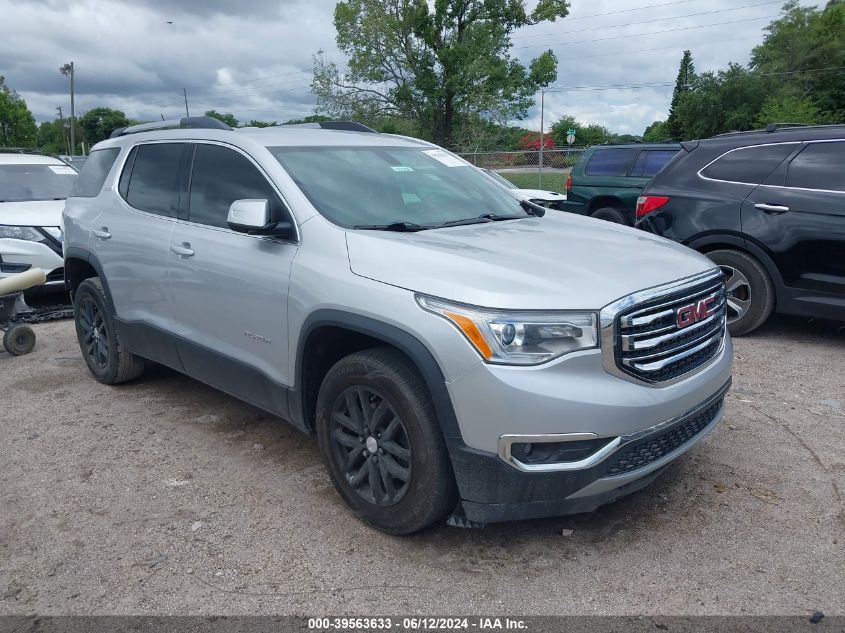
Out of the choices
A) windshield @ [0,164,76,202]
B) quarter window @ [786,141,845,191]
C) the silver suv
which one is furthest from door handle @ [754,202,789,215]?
windshield @ [0,164,76,202]

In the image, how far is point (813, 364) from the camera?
5410 mm

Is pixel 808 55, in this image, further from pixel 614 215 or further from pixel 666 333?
pixel 666 333

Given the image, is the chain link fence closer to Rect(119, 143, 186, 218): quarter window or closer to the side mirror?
Rect(119, 143, 186, 218): quarter window

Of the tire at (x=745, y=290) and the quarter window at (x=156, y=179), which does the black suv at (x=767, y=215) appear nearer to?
the tire at (x=745, y=290)

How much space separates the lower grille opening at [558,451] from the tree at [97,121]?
9500cm

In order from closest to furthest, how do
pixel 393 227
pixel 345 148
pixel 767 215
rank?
pixel 393 227 → pixel 345 148 → pixel 767 215

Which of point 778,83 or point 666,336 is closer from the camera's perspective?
point 666,336

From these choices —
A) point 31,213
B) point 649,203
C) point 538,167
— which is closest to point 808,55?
point 538,167

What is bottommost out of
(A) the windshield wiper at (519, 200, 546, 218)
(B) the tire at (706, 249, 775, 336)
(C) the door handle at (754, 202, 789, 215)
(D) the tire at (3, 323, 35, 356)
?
(D) the tire at (3, 323, 35, 356)

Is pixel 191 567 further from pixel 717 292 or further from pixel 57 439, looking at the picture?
pixel 717 292

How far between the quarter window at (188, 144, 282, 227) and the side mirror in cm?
17

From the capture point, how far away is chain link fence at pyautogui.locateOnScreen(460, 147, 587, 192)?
18172 mm

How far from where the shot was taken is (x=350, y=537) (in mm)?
3205

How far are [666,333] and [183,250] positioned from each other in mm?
2720
